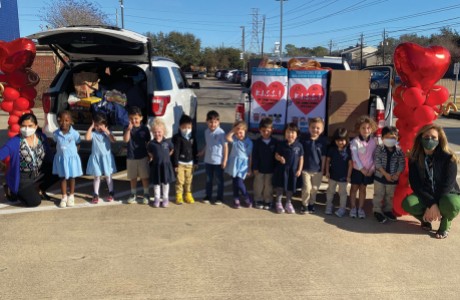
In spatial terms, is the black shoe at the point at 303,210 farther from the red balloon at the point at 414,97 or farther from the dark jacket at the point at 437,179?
the red balloon at the point at 414,97

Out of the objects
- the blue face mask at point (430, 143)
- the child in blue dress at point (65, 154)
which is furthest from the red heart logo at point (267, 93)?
the child in blue dress at point (65, 154)

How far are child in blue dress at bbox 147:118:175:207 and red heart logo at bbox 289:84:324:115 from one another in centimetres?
199

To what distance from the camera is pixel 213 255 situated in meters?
3.83

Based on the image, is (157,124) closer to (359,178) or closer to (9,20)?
(359,178)

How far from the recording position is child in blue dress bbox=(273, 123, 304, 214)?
5.08 metres

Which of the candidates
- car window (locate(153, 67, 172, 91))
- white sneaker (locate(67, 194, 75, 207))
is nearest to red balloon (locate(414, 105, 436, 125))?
car window (locate(153, 67, 172, 91))

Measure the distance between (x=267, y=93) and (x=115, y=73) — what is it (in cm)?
283

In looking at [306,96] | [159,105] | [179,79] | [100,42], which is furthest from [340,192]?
[100,42]

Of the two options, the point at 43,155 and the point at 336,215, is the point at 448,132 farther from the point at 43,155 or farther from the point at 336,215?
the point at 43,155

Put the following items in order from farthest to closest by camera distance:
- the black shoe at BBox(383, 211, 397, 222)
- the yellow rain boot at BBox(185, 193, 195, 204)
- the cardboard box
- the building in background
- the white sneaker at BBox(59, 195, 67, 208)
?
the building in background → the cardboard box → the yellow rain boot at BBox(185, 193, 195, 204) → the white sneaker at BBox(59, 195, 67, 208) → the black shoe at BBox(383, 211, 397, 222)

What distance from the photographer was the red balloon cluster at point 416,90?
4.64 meters

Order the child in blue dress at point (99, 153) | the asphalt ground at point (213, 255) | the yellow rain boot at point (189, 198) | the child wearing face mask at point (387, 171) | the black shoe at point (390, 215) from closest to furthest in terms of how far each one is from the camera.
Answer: the asphalt ground at point (213, 255) → the child wearing face mask at point (387, 171) → the black shoe at point (390, 215) → the child in blue dress at point (99, 153) → the yellow rain boot at point (189, 198)

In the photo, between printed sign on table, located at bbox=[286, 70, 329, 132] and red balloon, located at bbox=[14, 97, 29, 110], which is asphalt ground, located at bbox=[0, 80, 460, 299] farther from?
printed sign on table, located at bbox=[286, 70, 329, 132]

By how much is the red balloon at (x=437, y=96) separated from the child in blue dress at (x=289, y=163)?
1591 millimetres
